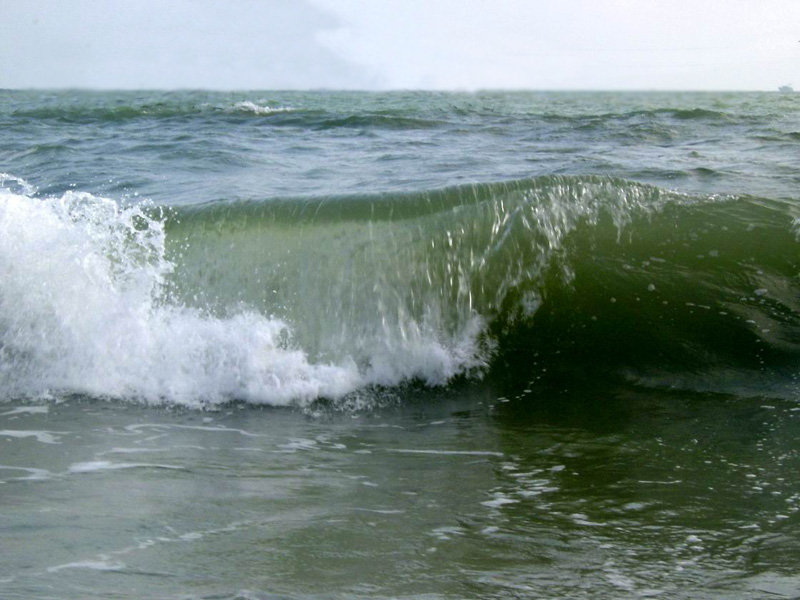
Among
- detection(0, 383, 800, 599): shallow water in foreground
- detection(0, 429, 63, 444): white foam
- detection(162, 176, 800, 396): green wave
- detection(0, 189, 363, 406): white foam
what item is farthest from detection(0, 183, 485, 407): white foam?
detection(0, 429, 63, 444): white foam

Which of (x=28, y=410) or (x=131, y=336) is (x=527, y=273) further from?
A: (x=28, y=410)

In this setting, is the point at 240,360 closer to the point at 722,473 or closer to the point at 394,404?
the point at 394,404

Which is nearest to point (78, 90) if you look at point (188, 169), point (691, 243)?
point (188, 169)

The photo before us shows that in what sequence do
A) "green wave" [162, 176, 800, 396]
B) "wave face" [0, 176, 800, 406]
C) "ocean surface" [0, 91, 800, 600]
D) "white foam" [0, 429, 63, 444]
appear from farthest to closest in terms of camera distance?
"green wave" [162, 176, 800, 396]
"wave face" [0, 176, 800, 406]
"white foam" [0, 429, 63, 444]
"ocean surface" [0, 91, 800, 600]

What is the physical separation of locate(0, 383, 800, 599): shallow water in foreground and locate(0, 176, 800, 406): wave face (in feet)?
1.51

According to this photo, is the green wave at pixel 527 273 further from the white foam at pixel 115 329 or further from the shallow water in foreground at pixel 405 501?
the shallow water in foreground at pixel 405 501

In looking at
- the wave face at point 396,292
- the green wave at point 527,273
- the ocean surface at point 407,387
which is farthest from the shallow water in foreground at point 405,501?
the green wave at point 527,273

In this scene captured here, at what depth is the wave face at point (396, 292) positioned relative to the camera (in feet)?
16.4

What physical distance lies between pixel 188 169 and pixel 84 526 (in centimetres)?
672

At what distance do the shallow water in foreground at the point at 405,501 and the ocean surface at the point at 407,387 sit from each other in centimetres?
1

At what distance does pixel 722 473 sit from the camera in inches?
139

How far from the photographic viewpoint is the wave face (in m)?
4.99

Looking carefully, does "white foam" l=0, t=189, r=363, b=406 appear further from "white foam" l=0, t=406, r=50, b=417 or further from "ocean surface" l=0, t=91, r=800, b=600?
"white foam" l=0, t=406, r=50, b=417

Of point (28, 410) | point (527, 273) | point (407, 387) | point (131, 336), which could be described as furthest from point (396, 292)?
point (28, 410)
